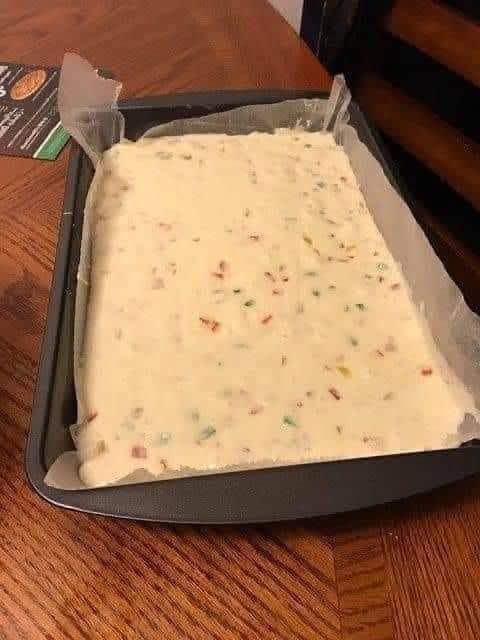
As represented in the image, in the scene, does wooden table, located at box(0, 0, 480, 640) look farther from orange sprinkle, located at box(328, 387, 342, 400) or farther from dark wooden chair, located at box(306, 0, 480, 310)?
dark wooden chair, located at box(306, 0, 480, 310)

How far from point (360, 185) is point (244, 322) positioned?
27cm

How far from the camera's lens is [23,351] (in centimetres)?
61

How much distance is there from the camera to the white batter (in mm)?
543

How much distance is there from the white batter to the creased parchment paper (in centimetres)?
1

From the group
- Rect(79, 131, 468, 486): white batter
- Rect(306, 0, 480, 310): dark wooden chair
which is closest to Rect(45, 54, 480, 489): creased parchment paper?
Rect(79, 131, 468, 486): white batter

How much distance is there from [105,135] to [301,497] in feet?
1.76

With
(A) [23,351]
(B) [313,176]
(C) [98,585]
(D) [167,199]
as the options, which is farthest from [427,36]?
(C) [98,585]

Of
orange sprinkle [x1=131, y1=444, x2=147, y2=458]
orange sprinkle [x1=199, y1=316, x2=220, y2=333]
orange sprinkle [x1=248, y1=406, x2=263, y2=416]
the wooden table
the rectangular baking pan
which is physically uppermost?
the rectangular baking pan

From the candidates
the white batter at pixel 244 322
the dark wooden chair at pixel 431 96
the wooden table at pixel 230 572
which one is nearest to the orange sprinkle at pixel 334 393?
the white batter at pixel 244 322

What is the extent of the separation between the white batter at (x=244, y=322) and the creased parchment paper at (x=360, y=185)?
0.01 m

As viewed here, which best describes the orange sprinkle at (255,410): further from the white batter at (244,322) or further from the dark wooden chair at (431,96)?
the dark wooden chair at (431,96)

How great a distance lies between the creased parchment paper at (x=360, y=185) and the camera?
0.58m

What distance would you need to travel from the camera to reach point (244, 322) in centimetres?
64

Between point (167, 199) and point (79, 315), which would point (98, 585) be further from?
point (167, 199)
